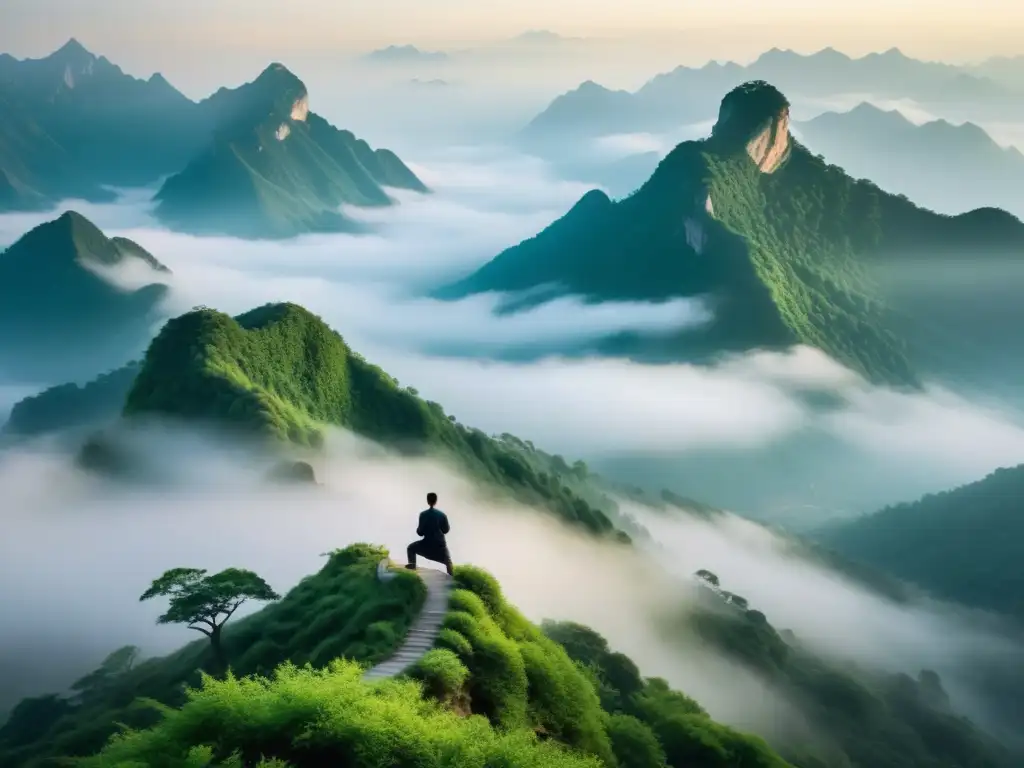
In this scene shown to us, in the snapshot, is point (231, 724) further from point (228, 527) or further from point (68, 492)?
point (68, 492)

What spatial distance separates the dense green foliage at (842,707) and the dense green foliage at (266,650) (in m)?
44.5

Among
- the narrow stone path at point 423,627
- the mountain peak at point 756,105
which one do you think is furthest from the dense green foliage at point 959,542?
the narrow stone path at point 423,627

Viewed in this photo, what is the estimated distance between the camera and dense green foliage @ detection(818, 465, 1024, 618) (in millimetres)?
118312

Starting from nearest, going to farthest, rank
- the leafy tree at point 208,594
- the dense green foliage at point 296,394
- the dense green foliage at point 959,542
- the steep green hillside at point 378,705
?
1. the steep green hillside at point 378,705
2. the leafy tree at point 208,594
3. the dense green foliage at point 296,394
4. the dense green foliage at point 959,542

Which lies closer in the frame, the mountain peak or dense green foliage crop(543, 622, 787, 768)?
dense green foliage crop(543, 622, 787, 768)

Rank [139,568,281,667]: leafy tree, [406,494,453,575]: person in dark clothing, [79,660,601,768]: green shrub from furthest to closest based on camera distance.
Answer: [139,568,281,667]: leafy tree → [406,494,453,575]: person in dark clothing → [79,660,601,768]: green shrub

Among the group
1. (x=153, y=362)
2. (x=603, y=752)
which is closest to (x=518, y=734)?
(x=603, y=752)

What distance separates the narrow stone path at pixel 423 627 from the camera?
1999 centimetres

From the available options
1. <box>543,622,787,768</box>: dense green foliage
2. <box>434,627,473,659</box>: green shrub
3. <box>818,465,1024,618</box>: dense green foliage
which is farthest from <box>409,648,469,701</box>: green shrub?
<box>818,465,1024,618</box>: dense green foliage

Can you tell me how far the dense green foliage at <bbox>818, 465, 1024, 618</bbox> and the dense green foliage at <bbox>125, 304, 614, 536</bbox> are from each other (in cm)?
5851

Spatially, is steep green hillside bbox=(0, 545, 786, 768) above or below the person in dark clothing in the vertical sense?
below

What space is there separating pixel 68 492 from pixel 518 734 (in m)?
72.2

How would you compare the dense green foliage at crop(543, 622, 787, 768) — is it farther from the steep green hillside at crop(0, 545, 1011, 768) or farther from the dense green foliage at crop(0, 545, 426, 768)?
the dense green foliage at crop(0, 545, 426, 768)

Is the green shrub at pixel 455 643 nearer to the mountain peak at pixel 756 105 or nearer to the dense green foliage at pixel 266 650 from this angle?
the dense green foliage at pixel 266 650
